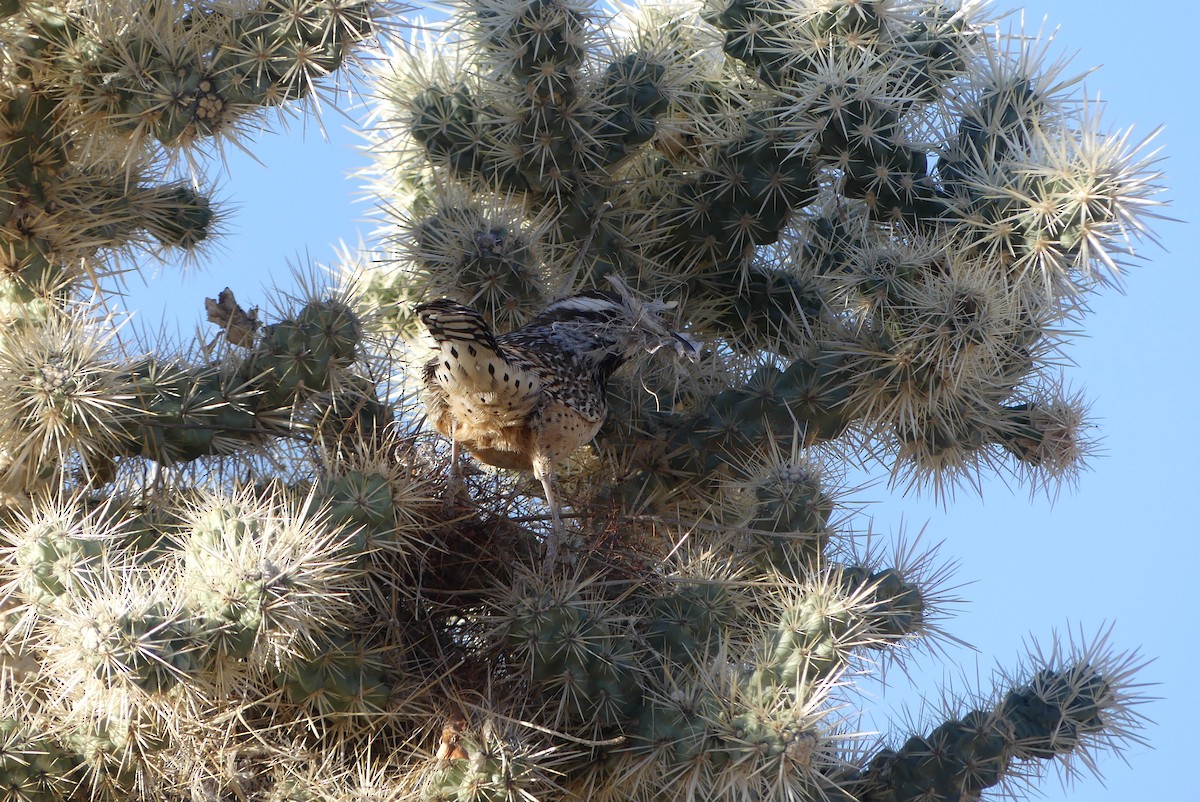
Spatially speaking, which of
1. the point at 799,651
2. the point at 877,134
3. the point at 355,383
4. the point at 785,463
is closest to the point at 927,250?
the point at 877,134

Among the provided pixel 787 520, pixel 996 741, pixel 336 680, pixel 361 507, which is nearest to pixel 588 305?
pixel 787 520

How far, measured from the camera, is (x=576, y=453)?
15.2 feet

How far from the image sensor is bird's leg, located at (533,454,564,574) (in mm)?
3594

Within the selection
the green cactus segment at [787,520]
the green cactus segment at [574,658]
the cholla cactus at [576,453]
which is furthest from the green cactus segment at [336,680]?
the green cactus segment at [787,520]

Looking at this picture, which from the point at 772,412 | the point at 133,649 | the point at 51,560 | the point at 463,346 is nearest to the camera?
the point at 133,649

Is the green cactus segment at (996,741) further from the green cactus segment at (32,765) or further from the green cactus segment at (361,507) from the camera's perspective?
the green cactus segment at (32,765)

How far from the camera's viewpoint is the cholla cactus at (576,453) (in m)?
3.04

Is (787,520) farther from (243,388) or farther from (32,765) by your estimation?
(32,765)

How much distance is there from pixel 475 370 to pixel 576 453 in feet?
4.23

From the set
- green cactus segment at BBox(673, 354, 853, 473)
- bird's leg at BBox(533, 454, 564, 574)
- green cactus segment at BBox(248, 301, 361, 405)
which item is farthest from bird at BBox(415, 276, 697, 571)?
green cactus segment at BBox(673, 354, 853, 473)

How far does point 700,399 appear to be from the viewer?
4359 mm

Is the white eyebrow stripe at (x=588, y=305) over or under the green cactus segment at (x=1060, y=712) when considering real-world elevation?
over

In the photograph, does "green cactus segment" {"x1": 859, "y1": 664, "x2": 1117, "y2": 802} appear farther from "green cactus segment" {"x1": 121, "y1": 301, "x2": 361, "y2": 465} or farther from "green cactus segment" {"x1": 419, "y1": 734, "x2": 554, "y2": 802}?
"green cactus segment" {"x1": 121, "y1": 301, "x2": 361, "y2": 465}

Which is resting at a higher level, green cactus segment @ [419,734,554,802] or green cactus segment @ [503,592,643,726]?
green cactus segment @ [503,592,643,726]
